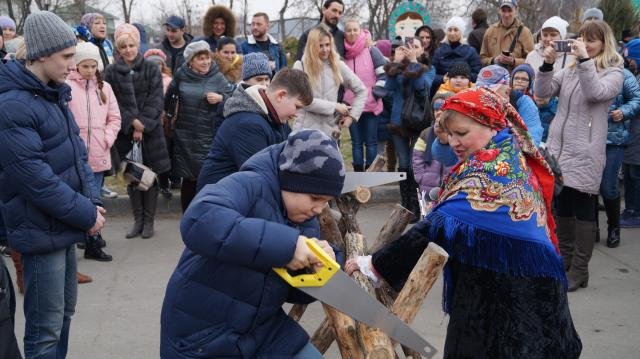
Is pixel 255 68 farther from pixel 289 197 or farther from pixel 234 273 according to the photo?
pixel 234 273

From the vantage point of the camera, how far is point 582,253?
18.8 ft

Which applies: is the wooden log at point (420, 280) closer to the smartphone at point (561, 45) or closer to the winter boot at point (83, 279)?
the smartphone at point (561, 45)

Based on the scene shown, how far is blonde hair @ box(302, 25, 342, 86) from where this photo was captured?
732 centimetres

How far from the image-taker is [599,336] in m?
4.88

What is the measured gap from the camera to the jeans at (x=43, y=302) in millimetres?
3502

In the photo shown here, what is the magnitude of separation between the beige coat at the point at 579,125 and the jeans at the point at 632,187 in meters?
1.89

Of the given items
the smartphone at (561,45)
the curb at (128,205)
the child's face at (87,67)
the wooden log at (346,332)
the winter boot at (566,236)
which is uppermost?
the smartphone at (561,45)

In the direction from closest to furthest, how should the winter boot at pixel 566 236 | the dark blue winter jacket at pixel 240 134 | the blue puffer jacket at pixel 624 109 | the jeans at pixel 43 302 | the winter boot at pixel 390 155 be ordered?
the jeans at pixel 43 302 < the dark blue winter jacket at pixel 240 134 < the winter boot at pixel 566 236 < the blue puffer jacket at pixel 624 109 < the winter boot at pixel 390 155

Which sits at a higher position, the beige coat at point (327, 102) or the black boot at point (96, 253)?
the beige coat at point (327, 102)

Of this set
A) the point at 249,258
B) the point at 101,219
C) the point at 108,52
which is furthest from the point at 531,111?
the point at 108,52

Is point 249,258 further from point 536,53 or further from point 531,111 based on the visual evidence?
point 536,53

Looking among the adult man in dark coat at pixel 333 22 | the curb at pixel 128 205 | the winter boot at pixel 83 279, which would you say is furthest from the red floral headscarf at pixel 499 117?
the curb at pixel 128 205

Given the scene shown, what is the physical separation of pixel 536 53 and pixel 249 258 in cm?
643

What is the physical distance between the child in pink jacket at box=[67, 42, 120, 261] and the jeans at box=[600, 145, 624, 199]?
4815 mm
